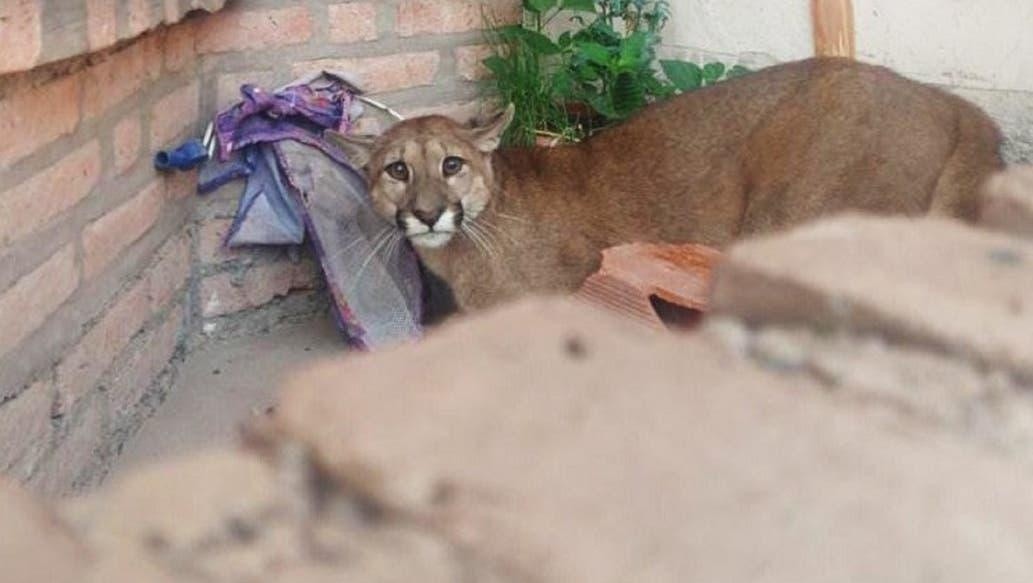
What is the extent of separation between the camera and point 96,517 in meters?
0.92

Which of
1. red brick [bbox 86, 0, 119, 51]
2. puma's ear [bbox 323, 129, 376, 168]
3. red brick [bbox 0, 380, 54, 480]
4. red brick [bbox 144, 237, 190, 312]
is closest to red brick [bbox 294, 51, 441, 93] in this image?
puma's ear [bbox 323, 129, 376, 168]

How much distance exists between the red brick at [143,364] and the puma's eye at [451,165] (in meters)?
0.80

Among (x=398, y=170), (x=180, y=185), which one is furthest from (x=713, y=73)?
(x=180, y=185)

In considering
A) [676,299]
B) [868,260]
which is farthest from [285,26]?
[868,260]

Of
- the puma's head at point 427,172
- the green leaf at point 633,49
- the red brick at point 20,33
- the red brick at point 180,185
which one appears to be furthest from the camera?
the green leaf at point 633,49

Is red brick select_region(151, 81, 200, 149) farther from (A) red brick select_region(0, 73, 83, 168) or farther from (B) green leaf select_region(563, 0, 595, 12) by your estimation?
(B) green leaf select_region(563, 0, 595, 12)

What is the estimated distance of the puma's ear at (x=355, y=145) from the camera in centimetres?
432

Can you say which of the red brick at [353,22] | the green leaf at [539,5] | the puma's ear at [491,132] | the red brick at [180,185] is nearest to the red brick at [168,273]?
the red brick at [180,185]

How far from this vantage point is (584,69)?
4711mm

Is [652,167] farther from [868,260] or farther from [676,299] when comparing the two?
[868,260]

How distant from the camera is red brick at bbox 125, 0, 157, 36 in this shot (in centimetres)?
334

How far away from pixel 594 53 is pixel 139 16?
158cm

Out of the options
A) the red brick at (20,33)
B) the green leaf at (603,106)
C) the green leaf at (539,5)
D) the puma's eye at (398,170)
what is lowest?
the puma's eye at (398,170)

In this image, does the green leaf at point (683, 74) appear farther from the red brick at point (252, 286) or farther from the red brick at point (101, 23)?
the red brick at point (101, 23)
